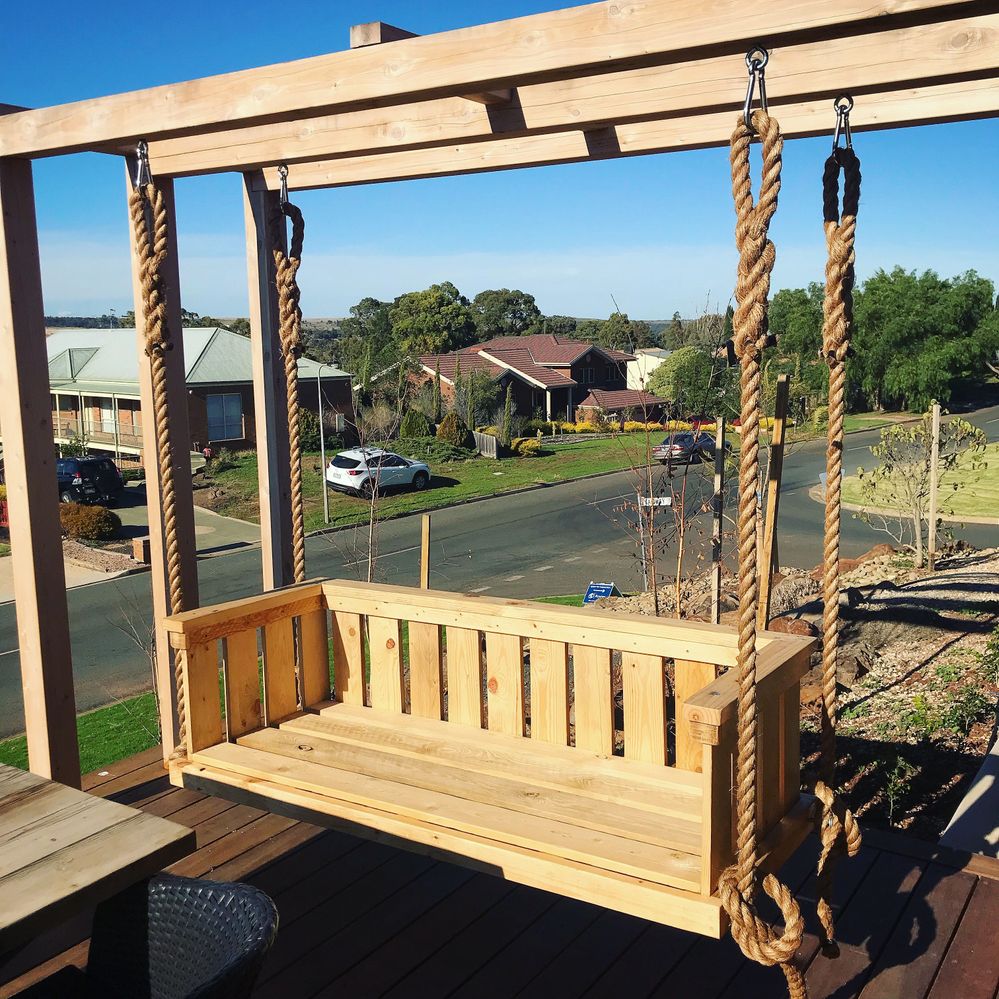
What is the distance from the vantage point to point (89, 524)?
1844cm

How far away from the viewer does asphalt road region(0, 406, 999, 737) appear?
11.0 m

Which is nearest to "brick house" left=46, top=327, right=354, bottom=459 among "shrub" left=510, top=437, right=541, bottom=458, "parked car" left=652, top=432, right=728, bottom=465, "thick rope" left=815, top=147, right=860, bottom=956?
"shrub" left=510, top=437, right=541, bottom=458

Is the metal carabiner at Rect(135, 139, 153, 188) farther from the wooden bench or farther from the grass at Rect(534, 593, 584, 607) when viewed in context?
the grass at Rect(534, 593, 584, 607)

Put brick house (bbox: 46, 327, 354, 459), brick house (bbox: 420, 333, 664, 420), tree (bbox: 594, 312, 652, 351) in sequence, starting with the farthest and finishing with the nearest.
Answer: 1. tree (bbox: 594, 312, 652, 351)
2. brick house (bbox: 420, 333, 664, 420)
3. brick house (bbox: 46, 327, 354, 459)

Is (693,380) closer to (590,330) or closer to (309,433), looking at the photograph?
(309,433)

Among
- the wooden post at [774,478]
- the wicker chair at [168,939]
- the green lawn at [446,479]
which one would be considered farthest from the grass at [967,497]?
the wicker chair at [168,939]

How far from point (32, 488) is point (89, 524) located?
16085 mm

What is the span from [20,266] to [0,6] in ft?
161

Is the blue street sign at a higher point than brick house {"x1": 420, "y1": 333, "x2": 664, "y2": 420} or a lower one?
lower

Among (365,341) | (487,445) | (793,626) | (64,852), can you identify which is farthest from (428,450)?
(64,852)

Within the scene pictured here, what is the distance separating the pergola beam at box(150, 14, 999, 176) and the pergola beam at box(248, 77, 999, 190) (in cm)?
12

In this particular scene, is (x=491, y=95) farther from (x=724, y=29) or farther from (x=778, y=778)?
(x=778, y=778)

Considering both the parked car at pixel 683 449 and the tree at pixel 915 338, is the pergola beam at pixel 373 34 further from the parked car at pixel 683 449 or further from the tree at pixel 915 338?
the tree at pixel 915 338

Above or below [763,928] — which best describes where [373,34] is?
above
